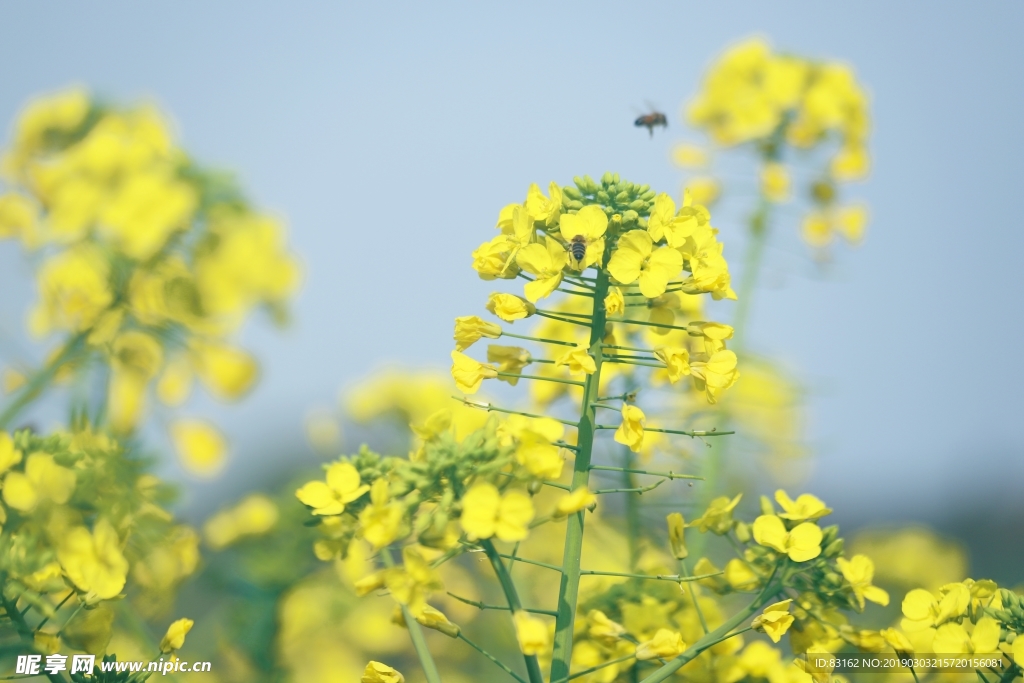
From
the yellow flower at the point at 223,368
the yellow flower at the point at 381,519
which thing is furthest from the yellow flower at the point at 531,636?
the yellow flower at the point at 223,368

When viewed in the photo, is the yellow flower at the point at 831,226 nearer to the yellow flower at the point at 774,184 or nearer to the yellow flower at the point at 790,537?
the yellow flower at the point at 774,184

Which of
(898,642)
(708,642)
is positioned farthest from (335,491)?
(898,642)

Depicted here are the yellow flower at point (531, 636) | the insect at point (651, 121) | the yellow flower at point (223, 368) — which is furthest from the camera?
the insect at point (651, 121)

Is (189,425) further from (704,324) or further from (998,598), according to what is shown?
(998,598)

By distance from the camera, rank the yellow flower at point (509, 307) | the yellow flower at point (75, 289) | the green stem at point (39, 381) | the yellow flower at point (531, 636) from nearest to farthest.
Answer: the yellow flower at point (531, 636)
the yellow flower at point (509, 307)
the green stem at point (39, 381)
the yellow flower at point (75, 289)

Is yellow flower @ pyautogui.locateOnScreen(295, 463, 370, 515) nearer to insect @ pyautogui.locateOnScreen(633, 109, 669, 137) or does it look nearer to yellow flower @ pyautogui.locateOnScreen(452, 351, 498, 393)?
yellow flower @ pyautogui.locateOnScreen(452, 351, 498, 393)

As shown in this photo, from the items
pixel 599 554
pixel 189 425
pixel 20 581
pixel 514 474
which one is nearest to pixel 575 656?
Result: pixel 514 474
